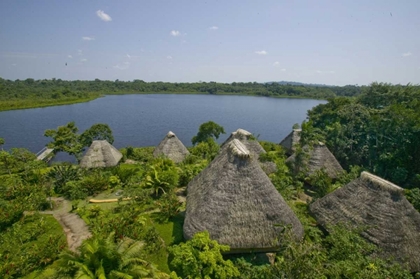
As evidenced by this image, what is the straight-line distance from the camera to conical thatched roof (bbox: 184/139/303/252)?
9.18m

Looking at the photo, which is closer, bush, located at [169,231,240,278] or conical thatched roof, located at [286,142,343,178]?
bush, located at [169,231,240,278]

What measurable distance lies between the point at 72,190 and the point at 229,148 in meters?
10.2

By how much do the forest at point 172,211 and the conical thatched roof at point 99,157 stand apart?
0.48 m

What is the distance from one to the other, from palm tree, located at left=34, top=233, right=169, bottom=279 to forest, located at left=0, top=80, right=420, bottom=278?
0.09 ft

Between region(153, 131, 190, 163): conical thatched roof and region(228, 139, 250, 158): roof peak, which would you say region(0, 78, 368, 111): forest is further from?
region(228, 139, 250, 158): roof peak

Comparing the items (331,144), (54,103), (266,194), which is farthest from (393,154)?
(54,103)

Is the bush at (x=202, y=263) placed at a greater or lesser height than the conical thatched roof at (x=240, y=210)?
lesser

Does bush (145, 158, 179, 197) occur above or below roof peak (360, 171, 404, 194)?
below

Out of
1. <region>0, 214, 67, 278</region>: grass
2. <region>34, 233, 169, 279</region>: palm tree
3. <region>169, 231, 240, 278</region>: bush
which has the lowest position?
<region>0, 214, 67, 278</region>: grass

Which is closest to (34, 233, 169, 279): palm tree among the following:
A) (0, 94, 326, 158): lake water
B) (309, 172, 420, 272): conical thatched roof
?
(309, 172, 420, 272): conical thatched roof

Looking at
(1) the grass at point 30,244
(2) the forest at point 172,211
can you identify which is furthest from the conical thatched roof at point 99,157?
(1) the grass at point 30,244

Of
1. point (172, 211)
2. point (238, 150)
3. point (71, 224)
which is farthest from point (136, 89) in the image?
point (238, 150)

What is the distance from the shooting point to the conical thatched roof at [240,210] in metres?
9.18

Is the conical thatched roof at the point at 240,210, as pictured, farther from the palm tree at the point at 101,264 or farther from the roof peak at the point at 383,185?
the roof peak at the point at 383,185
